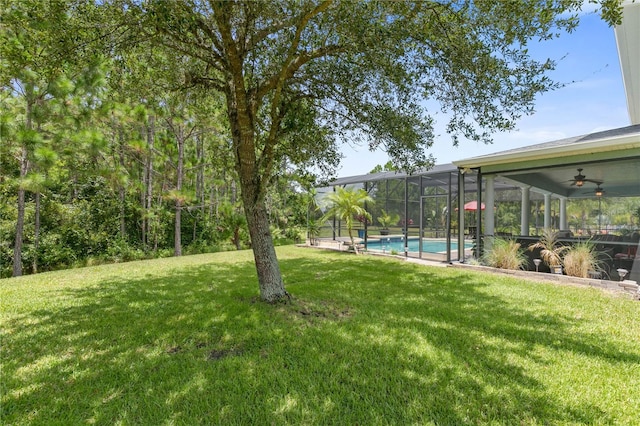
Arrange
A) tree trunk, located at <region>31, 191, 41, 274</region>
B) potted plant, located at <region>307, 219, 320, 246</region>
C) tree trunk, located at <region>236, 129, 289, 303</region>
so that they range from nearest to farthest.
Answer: tree trunk, located at <region>236, 129, 289, 303</region> → tree trunk, located at <region>31, 191, 41, 274</region> → potted plant, located at <region>307, 219, 320, 246</region>

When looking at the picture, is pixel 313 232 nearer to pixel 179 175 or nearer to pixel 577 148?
pixel 179 175

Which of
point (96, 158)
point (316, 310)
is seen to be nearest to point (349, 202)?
point (316, 310)

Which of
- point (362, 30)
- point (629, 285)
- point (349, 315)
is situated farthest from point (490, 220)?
point (362, 30)

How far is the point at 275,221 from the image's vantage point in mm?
18328

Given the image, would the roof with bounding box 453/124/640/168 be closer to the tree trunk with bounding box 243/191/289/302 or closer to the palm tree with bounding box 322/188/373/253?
the palm tree with bounding box 322/188/373/253

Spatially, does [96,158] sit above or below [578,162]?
above

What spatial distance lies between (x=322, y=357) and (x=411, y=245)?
11.3 meters

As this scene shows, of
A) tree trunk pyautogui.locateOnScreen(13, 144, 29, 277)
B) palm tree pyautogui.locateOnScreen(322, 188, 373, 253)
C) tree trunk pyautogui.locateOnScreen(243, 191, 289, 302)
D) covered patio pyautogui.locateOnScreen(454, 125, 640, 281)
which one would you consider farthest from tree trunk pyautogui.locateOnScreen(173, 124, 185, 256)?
covered patio pyautogui.locateOnScreen(454, 125, 640, 281)

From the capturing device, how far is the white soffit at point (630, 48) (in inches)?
201

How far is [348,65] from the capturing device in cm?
501

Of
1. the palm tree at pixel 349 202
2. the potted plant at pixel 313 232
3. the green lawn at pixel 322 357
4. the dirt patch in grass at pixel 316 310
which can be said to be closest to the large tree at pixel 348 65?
the dirt patch in grass at pixel 316 310

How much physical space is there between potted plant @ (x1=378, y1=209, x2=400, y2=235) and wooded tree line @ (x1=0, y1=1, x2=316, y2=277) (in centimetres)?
429

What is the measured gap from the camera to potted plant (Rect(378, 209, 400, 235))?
13.3 metres

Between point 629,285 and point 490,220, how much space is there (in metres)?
3.54
